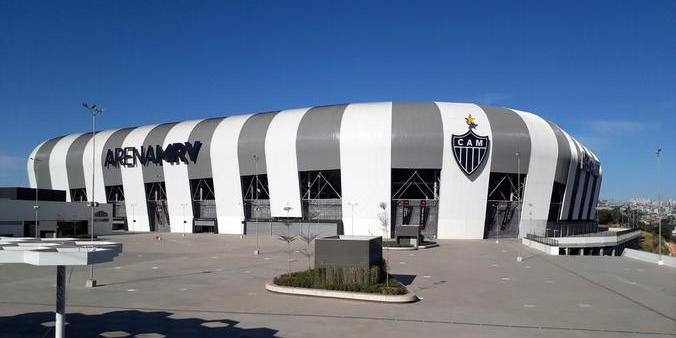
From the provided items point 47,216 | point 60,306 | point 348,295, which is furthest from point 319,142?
point 60,306

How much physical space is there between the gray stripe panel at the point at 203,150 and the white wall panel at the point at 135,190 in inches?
393

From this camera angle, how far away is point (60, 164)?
85625mm

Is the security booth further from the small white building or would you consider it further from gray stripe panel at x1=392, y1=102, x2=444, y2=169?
the small white building

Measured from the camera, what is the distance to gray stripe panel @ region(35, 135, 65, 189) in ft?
290

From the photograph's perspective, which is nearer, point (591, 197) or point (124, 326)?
point (124, 326)

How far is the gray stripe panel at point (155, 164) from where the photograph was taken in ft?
246

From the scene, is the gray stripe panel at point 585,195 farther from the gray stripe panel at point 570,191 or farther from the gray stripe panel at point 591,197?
the gray stripe panel at point 570,191

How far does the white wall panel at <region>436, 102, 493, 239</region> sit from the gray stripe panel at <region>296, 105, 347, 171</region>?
12427 millimetres

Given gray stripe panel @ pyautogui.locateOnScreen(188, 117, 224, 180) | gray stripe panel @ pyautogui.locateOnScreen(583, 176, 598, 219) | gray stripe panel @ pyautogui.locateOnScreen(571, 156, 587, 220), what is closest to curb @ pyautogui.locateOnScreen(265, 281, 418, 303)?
gray stripe panel @ pyautogui.locateOnScreen(188, 117, 224, 180)

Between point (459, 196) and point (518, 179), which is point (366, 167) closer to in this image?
point (459, 196)

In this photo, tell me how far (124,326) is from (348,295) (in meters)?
7.13

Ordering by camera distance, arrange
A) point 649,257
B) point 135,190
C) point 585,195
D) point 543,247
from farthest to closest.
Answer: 1. point 585,195
2. point 135,190
3. point 543,247
4. point 649,257

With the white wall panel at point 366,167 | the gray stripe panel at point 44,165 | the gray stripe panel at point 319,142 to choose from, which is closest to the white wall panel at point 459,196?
the white wall panel at point 366,167

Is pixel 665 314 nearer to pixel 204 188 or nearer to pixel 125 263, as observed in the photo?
pixel 125 263
